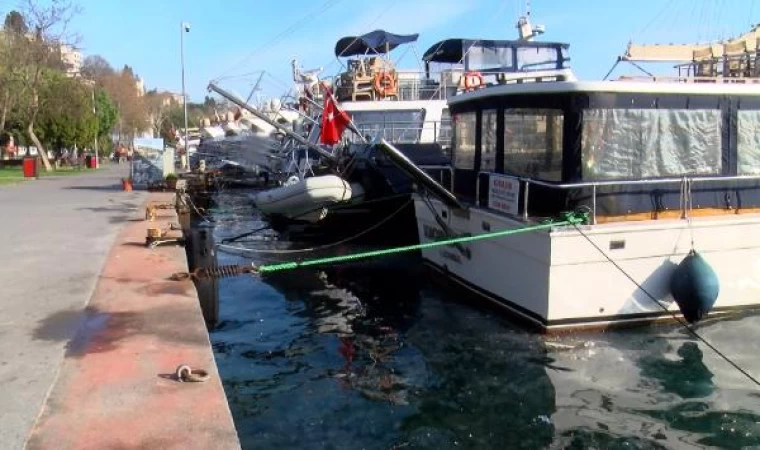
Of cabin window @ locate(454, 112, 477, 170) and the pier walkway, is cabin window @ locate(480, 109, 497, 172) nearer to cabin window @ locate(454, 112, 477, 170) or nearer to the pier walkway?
cabin window @ locate(454, 112, 477, 170)

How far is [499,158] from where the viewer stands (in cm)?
1018

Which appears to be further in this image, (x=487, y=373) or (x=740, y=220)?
(x=740, y=220)

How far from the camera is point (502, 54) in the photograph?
20.7 meters

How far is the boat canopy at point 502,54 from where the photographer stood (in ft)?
66.9

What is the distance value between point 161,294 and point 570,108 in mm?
5345

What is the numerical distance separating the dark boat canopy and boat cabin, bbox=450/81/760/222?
1282 centimetres

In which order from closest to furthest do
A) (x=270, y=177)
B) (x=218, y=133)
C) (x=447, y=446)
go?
(x=447, y=446) → (x=270, y=177) → (x=218, y=133)

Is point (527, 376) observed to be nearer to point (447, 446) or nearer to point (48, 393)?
point (447, 446)

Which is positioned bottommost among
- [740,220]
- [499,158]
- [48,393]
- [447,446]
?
[447,446]

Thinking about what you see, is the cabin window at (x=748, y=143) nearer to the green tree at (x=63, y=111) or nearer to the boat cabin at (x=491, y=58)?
A: the boat cabin at (x=491, y=58)

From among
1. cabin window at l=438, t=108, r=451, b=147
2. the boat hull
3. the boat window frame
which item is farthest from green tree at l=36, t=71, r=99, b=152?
the boat hull

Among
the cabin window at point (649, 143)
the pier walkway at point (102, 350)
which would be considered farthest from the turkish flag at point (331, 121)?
the cabin window at point (649, 143)

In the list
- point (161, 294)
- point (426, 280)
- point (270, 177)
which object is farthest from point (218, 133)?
point (161, 294)

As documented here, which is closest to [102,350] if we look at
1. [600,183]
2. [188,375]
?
[188,375]
